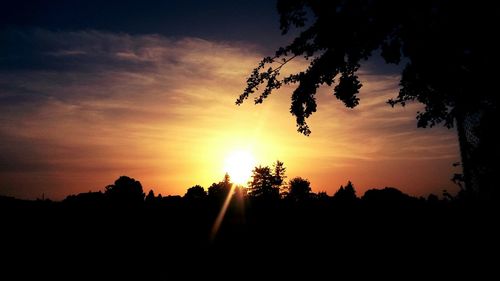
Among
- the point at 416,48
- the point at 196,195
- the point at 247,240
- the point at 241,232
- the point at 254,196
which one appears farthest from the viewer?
the point at 254,196

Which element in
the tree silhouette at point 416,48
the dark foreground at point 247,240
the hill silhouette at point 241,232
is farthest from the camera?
the hill silhouette at point 241,232

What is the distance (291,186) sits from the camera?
90125 millimetres

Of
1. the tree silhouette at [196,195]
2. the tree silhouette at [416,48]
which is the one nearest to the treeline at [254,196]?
the tree silhouette at [196,195]

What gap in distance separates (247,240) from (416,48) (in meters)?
5.33

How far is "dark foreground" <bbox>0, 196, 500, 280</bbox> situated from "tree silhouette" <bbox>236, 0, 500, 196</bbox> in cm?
185

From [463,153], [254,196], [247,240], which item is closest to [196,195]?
[254,196]

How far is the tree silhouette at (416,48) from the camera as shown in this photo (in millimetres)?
4344

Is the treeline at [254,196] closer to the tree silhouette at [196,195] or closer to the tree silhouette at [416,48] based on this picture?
the tree silhouette at [196,195]

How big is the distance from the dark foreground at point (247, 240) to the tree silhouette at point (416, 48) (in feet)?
6.06

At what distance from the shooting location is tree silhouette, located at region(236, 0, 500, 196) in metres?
4.34

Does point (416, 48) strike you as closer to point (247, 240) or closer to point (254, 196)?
point (247, 240)

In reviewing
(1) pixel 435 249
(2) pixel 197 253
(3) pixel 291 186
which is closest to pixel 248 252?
(2) pixel 197 253

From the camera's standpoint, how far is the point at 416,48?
14.9 feet

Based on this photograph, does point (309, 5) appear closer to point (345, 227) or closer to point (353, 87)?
point (353, 87)
